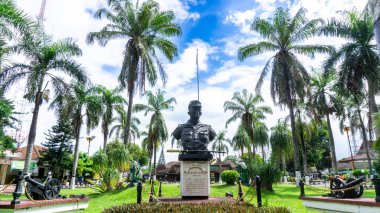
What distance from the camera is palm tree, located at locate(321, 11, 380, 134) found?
2053 centimetres

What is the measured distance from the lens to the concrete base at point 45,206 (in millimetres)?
6992

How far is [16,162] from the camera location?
38.0 metres

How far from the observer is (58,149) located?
42469mm

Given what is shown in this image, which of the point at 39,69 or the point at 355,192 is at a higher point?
the point at 39,69

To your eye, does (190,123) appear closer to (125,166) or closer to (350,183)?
(350,183)

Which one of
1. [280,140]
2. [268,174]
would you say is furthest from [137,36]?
[280,140]

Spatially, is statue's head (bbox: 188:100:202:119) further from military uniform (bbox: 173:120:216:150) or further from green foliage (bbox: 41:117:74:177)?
green foliage (bbox: 41:117:74:177)

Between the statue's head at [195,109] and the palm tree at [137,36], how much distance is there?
1059 cm

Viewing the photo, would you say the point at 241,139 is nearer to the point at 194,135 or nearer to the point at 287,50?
the point at 287,50

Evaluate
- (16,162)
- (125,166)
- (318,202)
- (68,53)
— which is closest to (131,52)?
(68,53)

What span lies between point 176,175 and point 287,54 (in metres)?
36.9

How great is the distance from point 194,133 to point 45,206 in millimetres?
5672

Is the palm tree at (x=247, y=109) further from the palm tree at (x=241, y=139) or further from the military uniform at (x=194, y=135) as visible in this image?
the military uniform at (x=194, y=135)

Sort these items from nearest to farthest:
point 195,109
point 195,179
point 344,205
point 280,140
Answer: point 344,205, point 195,179, point 195,109, point 280,140
